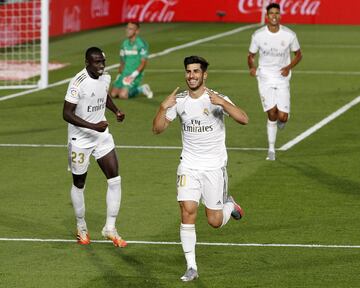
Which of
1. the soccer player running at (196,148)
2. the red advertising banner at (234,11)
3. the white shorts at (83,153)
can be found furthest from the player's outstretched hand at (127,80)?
the red advertising banner at (234,11)

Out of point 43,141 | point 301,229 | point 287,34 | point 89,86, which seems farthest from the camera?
point 43,141

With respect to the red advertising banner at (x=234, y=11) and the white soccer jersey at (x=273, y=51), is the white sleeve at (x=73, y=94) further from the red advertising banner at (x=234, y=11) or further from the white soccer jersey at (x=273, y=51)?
the red advertising banner at (x=234, y=11)

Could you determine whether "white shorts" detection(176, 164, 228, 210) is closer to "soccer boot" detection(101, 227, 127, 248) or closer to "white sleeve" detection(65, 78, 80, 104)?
"soccer boot" detection(101, 227, 127, 248)

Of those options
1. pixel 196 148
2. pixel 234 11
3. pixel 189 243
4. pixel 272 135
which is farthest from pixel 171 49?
pixel 189 243

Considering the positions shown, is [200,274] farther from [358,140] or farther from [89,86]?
[358,140]

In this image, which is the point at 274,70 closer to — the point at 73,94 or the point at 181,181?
the point at 73,94

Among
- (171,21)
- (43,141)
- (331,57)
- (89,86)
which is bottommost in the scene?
(171,21)

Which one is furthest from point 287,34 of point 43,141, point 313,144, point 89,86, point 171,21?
point 171,21

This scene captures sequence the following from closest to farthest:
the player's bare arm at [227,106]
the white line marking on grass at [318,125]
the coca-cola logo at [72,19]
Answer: the player's bare arm at [227,106], the white line marking on grass at [318,125], the coca-cola logo at [72,19]

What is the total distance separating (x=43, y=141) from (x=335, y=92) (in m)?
9.43

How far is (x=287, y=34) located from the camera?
69.8ft

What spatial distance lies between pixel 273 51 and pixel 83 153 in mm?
6973

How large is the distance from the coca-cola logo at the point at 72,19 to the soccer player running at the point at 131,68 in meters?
14.6

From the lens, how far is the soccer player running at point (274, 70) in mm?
21016
